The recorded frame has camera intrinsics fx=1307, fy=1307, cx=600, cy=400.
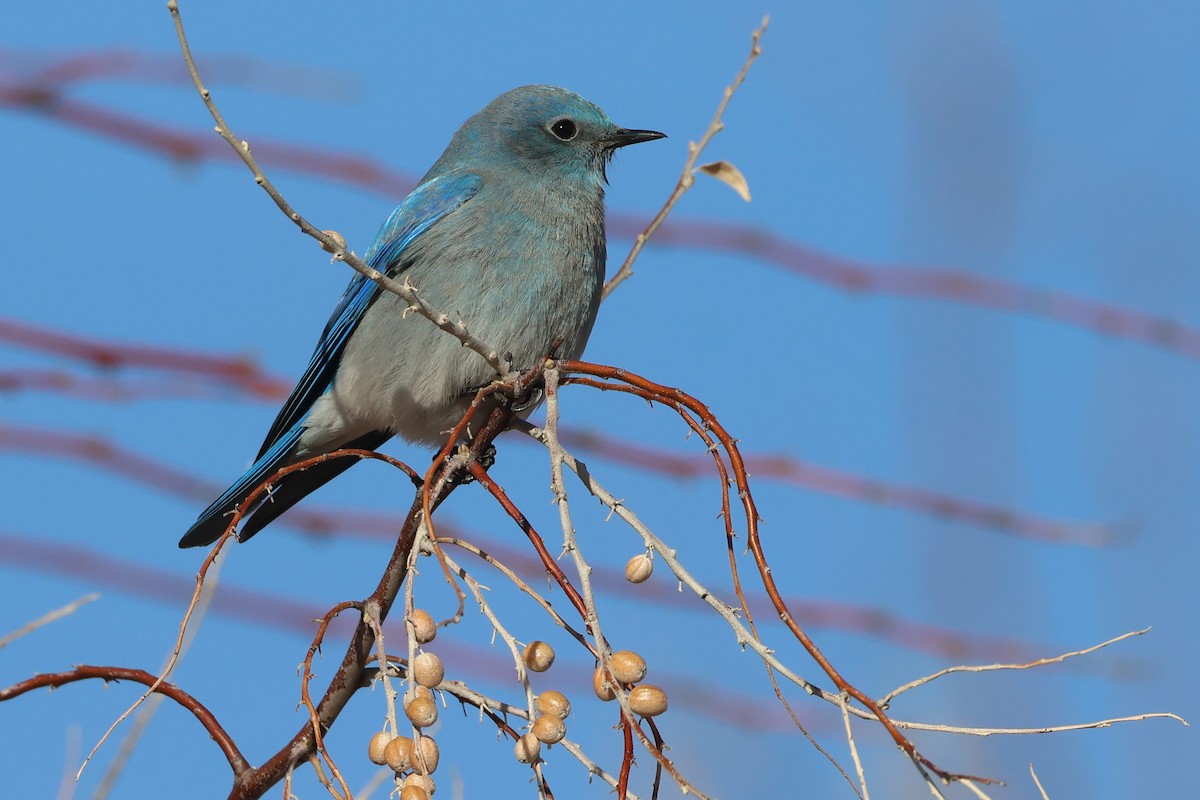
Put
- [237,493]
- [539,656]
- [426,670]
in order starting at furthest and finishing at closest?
[237,493] < [539,656] < [426,670]

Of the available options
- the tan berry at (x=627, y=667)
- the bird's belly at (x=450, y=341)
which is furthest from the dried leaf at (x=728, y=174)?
the tan berry at (x=627, y=667)

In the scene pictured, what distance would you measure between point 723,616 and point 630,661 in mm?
167

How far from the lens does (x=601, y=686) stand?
2045 mm

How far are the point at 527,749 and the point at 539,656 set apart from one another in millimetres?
235

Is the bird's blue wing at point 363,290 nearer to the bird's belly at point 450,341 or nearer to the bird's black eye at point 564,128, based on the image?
the bird's belly at point 450,341

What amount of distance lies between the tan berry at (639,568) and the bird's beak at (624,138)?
322cm

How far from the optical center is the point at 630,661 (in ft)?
6.59

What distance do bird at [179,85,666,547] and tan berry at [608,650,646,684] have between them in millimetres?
2230

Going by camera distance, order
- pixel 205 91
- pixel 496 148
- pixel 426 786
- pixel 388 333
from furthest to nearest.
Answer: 1. pixel 496 148
2. pixel 388 333
3. pixel 205 91
4. pixel 426 786

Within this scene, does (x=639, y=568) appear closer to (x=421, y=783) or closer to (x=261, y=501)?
(x=421, y=783)

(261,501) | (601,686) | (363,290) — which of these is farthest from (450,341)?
(601,686)

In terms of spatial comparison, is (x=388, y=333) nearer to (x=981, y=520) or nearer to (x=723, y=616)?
(x=981, y=520)

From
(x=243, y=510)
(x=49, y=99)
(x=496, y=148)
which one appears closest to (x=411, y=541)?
(x=243, y=510)

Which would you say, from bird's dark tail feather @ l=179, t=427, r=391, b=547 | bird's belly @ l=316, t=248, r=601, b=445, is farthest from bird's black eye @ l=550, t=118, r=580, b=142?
bird's dark tail feather @ l=179, t=427, r=391, b=547
